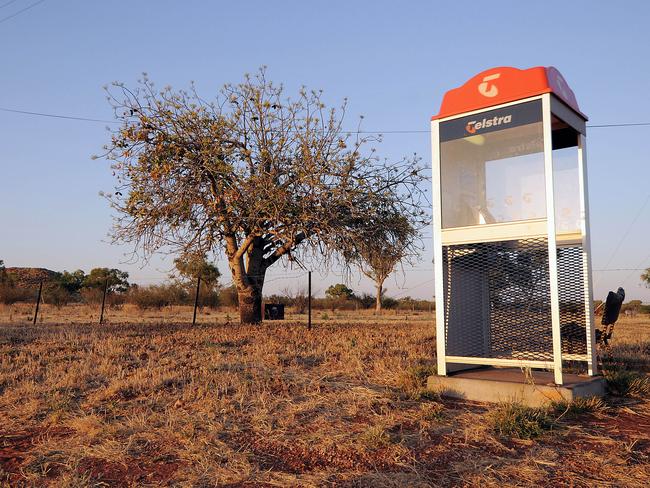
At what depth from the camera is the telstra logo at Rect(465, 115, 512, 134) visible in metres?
6.92

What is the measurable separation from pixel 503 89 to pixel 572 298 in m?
2.67

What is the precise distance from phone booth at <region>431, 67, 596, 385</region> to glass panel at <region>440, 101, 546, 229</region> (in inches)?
0.5

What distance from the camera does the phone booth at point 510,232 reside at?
6680 mm

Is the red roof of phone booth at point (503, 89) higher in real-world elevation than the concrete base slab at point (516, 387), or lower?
higher

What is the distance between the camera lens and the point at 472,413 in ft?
19.1

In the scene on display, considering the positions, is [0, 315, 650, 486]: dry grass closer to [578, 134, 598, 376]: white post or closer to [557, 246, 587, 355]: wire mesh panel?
[578, 134, 598, 376]: white post

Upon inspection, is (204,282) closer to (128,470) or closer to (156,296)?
(156,296)

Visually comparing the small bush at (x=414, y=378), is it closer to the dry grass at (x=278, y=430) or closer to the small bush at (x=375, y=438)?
the dry grass at (x=278, y=430)

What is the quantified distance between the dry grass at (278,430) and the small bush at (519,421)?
59mm

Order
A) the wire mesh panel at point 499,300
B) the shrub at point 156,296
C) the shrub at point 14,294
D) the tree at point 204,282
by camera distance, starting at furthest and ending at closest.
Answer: the shrub at point 14,294 < the shrub at point 156,296 < the tree at point 204,282 < the wire mesh panel at point 499,300

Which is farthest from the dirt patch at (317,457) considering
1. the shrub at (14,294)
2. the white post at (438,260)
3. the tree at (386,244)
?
the shrub at (14,294)

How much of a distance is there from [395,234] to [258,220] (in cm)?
412

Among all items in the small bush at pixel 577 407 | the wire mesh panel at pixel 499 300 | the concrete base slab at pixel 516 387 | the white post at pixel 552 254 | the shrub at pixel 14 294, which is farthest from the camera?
the shrub at pixel 14 294

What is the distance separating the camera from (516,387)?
6223 mm
